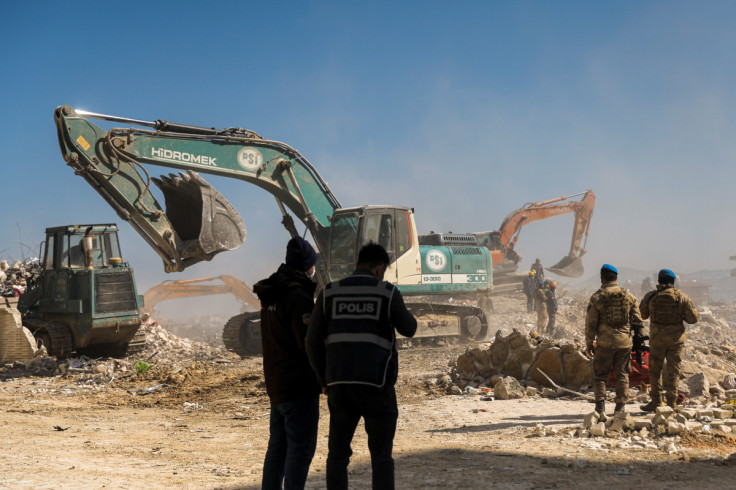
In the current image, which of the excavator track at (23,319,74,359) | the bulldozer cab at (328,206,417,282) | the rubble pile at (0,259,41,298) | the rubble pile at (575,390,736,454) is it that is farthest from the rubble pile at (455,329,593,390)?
the rubble pile at (0,259,41,298)

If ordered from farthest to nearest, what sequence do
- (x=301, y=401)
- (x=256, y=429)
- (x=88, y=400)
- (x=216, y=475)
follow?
(x=88, y=400), (x=256, y=429), (x=216, y=475), (x=301, y=401)

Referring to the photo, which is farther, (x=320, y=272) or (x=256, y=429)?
(x=320, y=272)

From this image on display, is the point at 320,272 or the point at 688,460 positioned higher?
the point at 320,272

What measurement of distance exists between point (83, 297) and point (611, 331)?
973 centimetres

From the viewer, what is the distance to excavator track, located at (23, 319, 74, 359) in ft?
40.6

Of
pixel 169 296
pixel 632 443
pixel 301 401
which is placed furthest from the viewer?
pixel 169 296

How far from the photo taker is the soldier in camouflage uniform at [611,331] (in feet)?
22.4

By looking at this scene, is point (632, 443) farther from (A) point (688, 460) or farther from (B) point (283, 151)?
(B) point (283, 151)

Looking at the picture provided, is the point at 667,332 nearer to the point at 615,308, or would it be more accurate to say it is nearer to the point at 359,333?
the point at 615,308

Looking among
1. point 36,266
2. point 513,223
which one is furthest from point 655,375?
point 513,223

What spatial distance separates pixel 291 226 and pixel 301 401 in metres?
10.2

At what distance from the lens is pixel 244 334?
1418 centimetres

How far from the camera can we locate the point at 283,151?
44.3 feet

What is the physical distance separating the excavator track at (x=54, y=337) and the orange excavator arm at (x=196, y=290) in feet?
40.8
